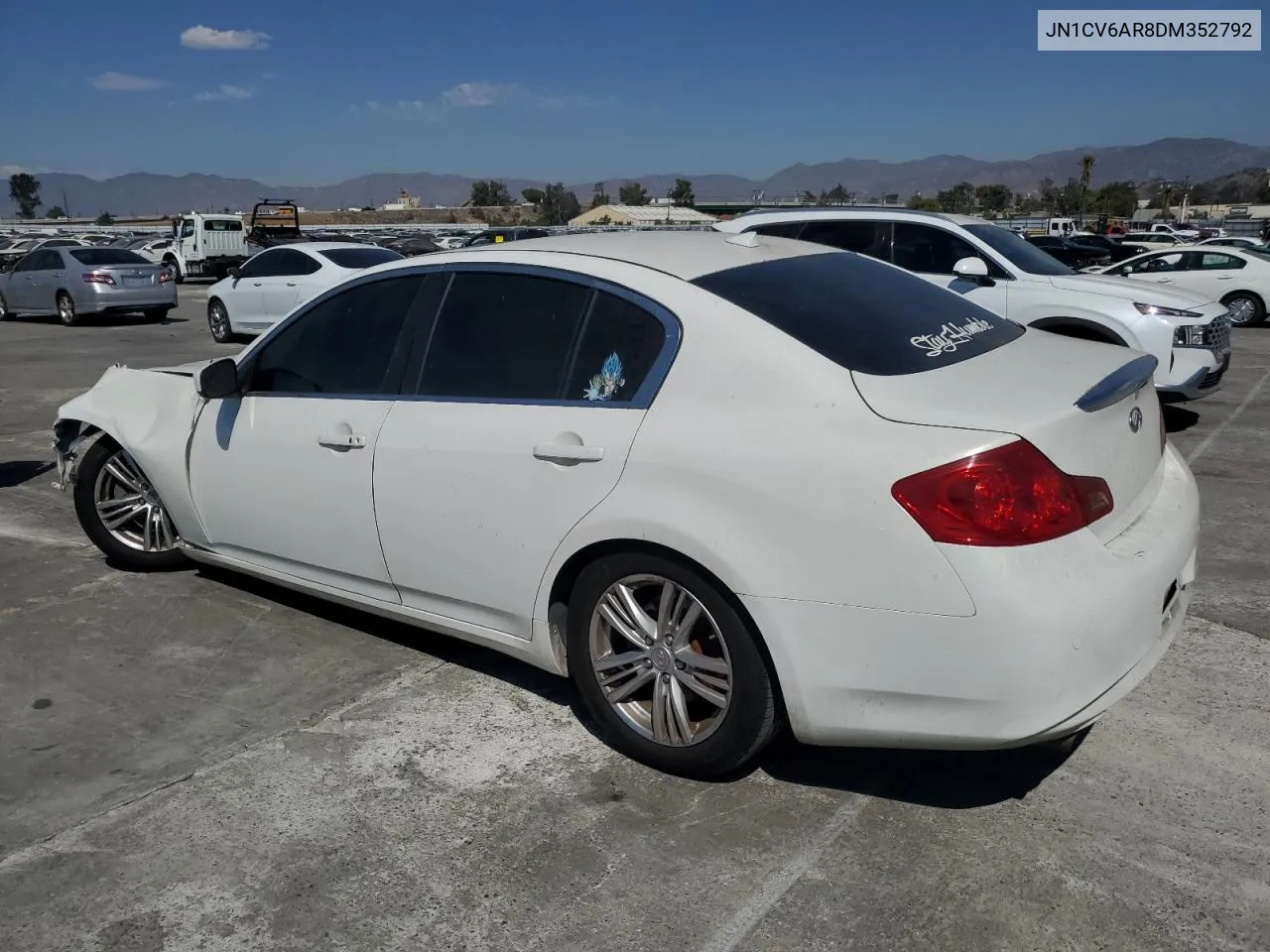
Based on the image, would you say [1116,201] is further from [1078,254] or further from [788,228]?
[788,228]

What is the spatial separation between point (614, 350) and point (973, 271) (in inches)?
229

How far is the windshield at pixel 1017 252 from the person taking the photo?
29.8 ft

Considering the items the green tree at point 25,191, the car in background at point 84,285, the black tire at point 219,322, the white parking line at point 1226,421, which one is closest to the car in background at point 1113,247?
the white parking line at point 1226,421

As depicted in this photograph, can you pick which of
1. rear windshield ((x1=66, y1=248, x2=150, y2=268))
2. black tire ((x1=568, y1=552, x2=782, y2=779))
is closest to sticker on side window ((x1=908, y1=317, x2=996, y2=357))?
black tire ((x1=568, y1=552, x2=782, y2=779))

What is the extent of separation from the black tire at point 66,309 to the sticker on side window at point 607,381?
60.8 feet

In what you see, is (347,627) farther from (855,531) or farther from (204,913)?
(855,531)

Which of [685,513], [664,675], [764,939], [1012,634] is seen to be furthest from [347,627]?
[1012,634]

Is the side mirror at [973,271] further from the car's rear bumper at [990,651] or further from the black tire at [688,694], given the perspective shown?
the black tire at [688,694]

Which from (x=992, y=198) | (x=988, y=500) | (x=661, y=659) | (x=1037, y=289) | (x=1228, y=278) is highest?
(x=992, y=198)

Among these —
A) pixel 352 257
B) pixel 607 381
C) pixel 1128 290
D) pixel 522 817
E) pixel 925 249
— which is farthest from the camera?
pixel 352 257

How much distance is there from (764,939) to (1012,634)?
38.5 inches

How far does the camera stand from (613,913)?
2.76 meters

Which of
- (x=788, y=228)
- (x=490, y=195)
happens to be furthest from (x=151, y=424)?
(x=490, y=195)

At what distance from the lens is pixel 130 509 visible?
17.3 feet
